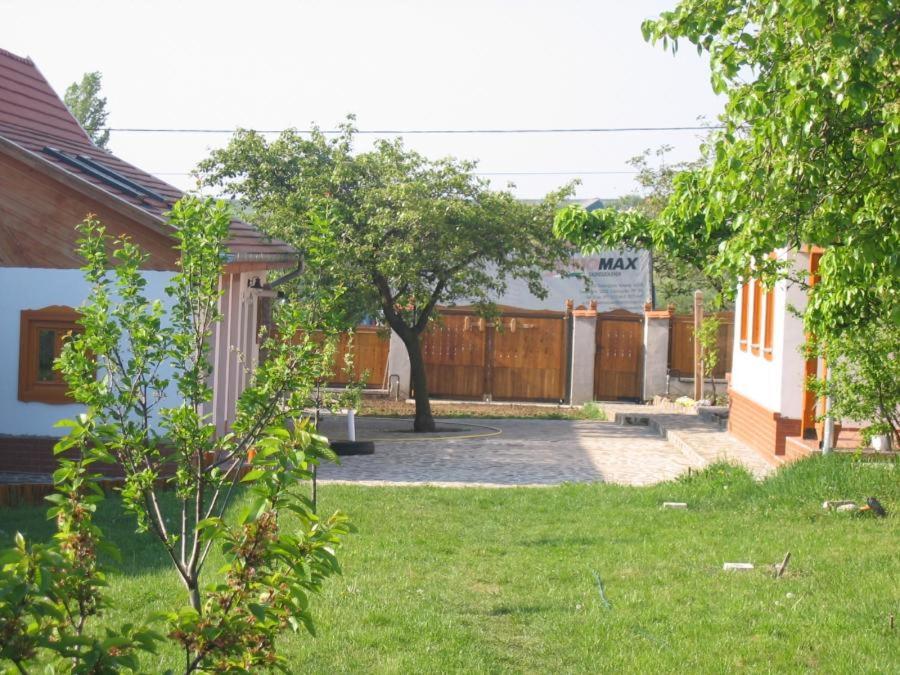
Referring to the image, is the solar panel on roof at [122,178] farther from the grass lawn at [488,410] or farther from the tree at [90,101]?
the tree at [90,101]

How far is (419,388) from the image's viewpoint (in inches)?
902

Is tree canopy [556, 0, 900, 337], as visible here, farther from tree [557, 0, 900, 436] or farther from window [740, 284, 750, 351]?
window [740, 284, 750, 351]

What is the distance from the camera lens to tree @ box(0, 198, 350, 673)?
350 centimetres

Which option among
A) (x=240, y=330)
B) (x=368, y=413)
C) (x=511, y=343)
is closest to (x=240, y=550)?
(x=240, y=330)

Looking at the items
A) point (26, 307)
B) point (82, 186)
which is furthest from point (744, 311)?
point (26, 307)

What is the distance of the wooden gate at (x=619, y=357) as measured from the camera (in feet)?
100

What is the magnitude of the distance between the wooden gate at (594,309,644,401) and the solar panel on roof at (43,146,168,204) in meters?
17.0

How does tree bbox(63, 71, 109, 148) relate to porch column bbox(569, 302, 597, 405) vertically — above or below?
above

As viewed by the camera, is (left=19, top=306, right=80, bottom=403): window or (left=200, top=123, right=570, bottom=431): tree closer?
(left=19, top=306, right=80, bottom=403): window

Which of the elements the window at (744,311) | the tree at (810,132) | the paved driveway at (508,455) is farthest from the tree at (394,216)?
the tree at (810,132)

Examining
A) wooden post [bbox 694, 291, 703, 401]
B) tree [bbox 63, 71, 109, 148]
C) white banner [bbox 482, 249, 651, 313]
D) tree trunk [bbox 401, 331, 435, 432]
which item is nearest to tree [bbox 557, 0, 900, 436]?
tree trunk [bbox 401, 331, 435, 432]

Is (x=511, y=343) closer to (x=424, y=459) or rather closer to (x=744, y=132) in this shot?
(x=424, y=459)

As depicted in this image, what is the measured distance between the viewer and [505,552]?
10.2 m

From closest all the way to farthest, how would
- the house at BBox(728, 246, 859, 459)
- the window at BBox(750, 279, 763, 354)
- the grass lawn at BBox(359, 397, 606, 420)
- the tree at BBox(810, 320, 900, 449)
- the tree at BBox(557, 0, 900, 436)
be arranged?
1. the tree at BBox(557, 0, 900, 436)
2. the tree at BBox(810, 320, 900, 449)
3. the house at BBox(728, 246, 859, 459)
4. the window at BBox(750, 279, 763, 354)
5. the grass lawn at BBox(359, 397, 606, 420)
